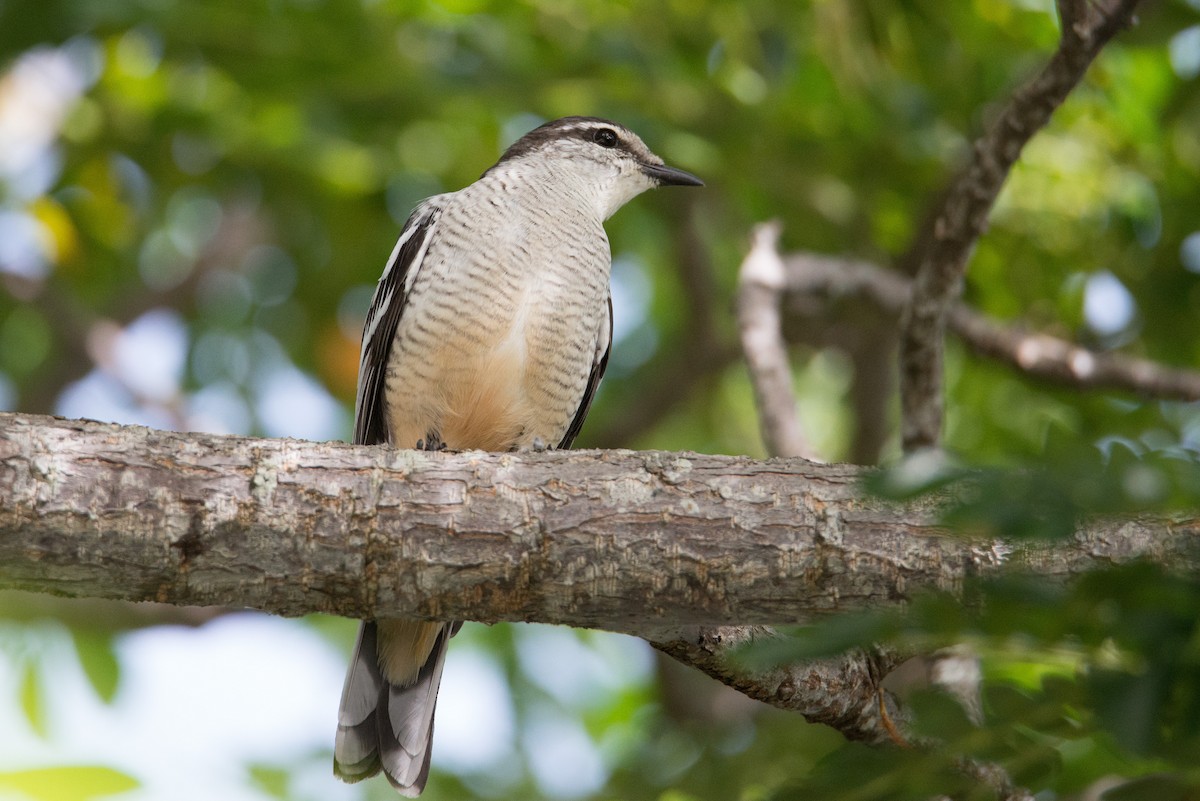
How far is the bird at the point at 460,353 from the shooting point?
534 cm

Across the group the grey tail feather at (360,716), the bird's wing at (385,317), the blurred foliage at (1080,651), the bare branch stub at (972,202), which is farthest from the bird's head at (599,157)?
the blurred foliage at (1080,651)

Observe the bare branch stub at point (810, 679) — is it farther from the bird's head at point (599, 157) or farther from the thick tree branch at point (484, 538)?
the bird's head at point (599, 157)

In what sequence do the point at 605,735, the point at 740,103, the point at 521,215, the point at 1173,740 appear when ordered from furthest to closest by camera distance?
1. the point at 605,735
2. the point at 740,103
3. the point at 521,215
4. the point at 1173,740

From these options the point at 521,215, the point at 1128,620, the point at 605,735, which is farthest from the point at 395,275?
the point at 1128,620

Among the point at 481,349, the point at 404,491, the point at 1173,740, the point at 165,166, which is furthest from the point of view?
the point at 165,166

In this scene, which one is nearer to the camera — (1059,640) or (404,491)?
(1059,640)

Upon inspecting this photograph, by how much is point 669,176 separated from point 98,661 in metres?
4.19

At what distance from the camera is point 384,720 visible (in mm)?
5328

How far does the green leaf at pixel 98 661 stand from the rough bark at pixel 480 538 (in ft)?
11.5

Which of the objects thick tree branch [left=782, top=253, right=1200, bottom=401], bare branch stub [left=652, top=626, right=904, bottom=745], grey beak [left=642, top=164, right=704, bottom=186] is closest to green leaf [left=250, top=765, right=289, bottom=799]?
bare branch stub [left=652, top=626, right=904, bottom=745]

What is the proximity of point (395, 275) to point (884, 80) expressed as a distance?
259cm

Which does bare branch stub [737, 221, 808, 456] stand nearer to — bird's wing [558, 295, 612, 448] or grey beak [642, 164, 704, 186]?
grey beak [642, 164, 704, 186]

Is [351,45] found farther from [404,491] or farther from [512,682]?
[512,682]

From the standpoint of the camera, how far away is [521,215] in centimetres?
593
